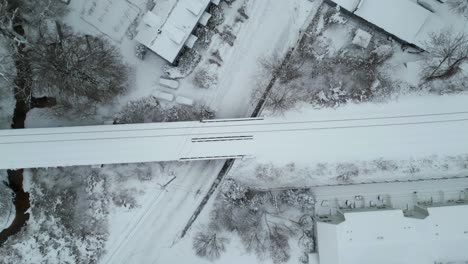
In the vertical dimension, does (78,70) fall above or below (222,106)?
below

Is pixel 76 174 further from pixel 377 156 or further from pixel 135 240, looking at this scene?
pixel 377 156

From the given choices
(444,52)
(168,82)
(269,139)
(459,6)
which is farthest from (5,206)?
(459,6)

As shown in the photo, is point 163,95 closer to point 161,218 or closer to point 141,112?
point 141,112

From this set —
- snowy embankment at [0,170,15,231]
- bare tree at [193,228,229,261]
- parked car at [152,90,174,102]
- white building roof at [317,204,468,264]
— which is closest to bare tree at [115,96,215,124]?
parked car at [152,90,174,102]

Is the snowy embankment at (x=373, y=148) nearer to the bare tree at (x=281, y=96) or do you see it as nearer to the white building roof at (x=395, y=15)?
the bare tree at (x=281, y=96)

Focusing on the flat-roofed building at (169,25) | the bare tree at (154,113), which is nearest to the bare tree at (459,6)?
the flat-roofed building at (169,25)

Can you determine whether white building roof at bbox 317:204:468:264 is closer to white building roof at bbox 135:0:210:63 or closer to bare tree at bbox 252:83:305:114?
bare tree at bbox 252:83:305:114

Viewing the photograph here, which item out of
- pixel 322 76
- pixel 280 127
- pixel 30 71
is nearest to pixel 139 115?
pixel 30 71
